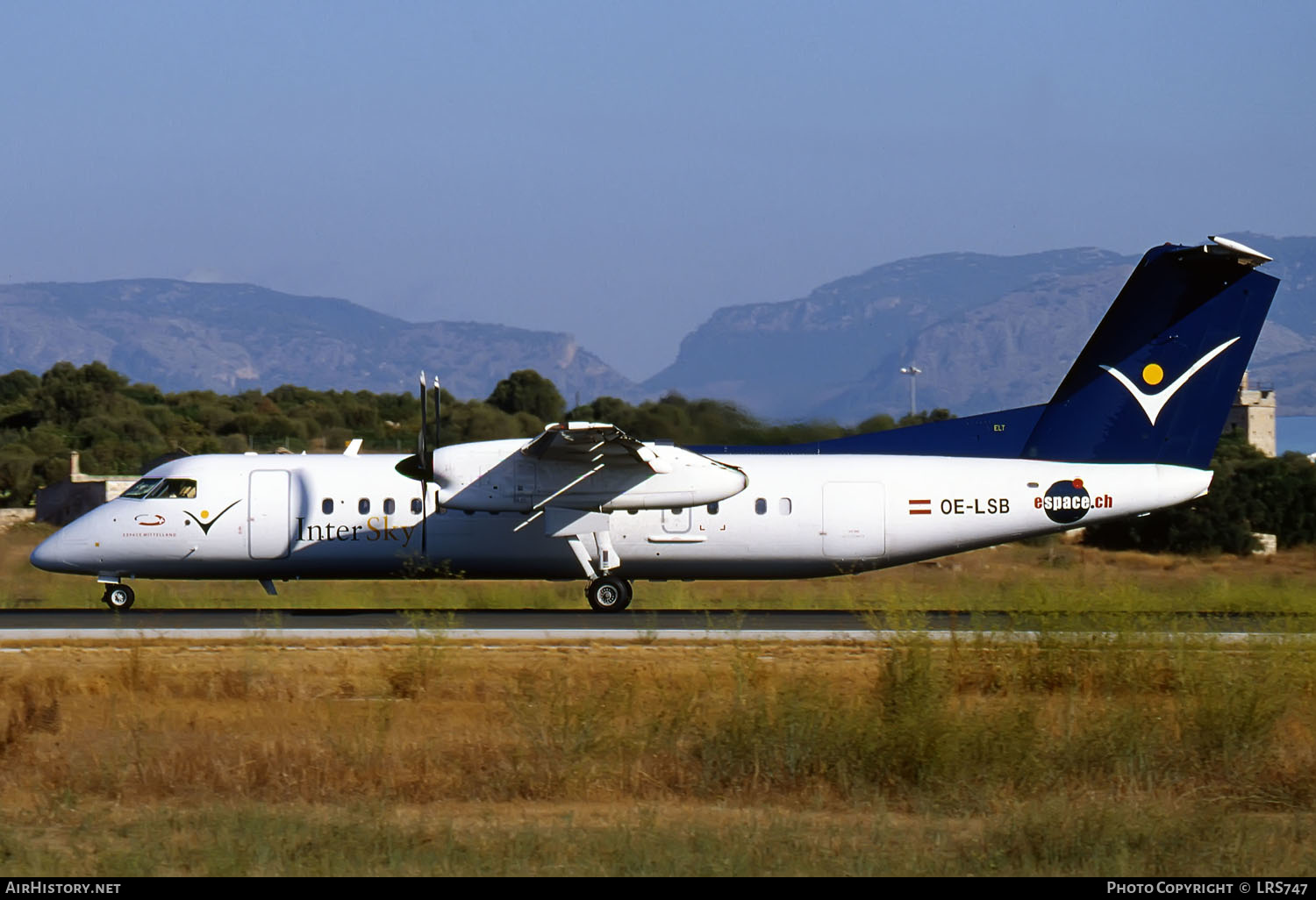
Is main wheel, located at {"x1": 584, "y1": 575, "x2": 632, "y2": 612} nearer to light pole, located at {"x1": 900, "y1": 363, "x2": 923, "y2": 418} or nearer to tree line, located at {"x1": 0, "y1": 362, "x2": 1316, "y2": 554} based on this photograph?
tree line, located at {"x1": 0, "y1": 362, "x2": 1316, "y2": 554}

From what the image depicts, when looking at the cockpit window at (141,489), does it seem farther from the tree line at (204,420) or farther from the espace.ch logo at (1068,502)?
the espace.ch logo at (1068,502)

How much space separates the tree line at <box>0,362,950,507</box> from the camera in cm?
3962

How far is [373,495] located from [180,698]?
5.89 metres

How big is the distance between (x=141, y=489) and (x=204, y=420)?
30973 millimetres

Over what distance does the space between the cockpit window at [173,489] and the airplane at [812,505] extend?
0.03 metres

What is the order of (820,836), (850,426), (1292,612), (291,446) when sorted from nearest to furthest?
(820,836) < (1292,612) < (850,426) < (291,446)

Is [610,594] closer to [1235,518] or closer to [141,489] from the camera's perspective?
[141,489]

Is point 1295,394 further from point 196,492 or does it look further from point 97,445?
point 196,492

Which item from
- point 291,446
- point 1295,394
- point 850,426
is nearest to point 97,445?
point 291,446

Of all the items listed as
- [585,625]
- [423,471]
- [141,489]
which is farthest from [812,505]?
[141,489]

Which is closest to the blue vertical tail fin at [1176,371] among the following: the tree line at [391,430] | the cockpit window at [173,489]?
the tree line at [391,430]

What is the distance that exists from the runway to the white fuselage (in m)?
0.74

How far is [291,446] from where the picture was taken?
38812mm

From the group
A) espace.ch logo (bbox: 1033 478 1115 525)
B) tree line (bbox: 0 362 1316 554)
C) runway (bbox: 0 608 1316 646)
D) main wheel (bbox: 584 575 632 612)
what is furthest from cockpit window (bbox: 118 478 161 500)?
espace.ch logo (bbox: 1033 478 1115 525)
